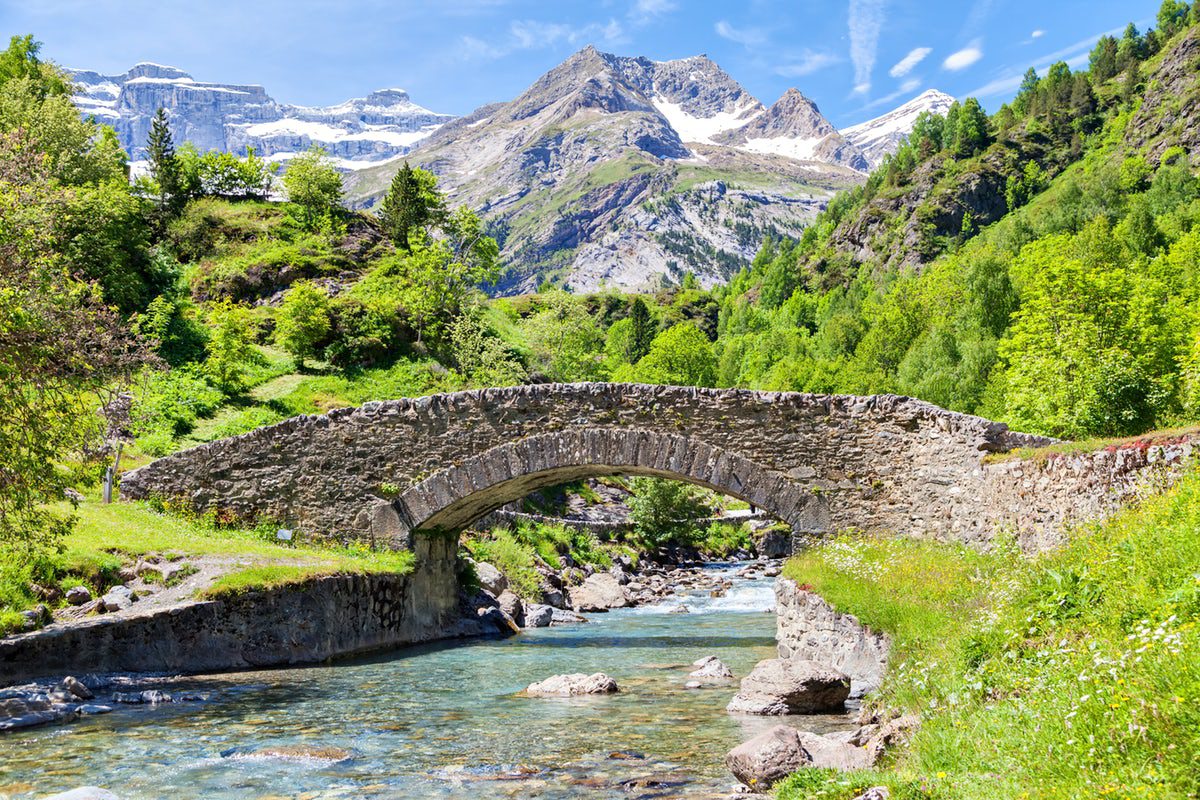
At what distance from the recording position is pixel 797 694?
10586mm

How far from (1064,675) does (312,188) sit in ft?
163

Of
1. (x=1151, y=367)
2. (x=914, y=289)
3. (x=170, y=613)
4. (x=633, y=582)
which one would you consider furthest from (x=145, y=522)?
(x=914, y=289)

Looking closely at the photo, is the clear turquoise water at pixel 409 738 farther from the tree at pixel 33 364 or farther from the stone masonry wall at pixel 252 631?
the tree at pixel 33 364

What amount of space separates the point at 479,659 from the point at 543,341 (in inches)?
1581

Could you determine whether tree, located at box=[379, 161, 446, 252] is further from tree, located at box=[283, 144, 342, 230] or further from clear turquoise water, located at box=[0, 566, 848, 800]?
clear turquoise water, located at box=[0, 566, 848, 800]

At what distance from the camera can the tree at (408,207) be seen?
5084 cm

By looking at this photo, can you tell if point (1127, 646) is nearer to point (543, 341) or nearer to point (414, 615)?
point (414, 615)

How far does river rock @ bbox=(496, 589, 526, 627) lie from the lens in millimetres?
21594

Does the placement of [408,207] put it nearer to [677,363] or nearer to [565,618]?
[677,363]

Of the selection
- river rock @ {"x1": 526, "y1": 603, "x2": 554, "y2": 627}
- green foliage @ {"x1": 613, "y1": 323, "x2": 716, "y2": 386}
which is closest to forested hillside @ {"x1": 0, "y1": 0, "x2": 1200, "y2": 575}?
green foliage @ {"x1": 613, "y1": 323, "x2": 716, "y2": 386}

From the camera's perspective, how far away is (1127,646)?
5.25 m

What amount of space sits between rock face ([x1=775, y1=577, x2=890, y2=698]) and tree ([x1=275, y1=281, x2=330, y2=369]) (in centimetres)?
2582

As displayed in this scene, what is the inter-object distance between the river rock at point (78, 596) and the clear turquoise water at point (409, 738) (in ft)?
6.48

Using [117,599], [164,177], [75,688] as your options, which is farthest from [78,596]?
[164,177]
